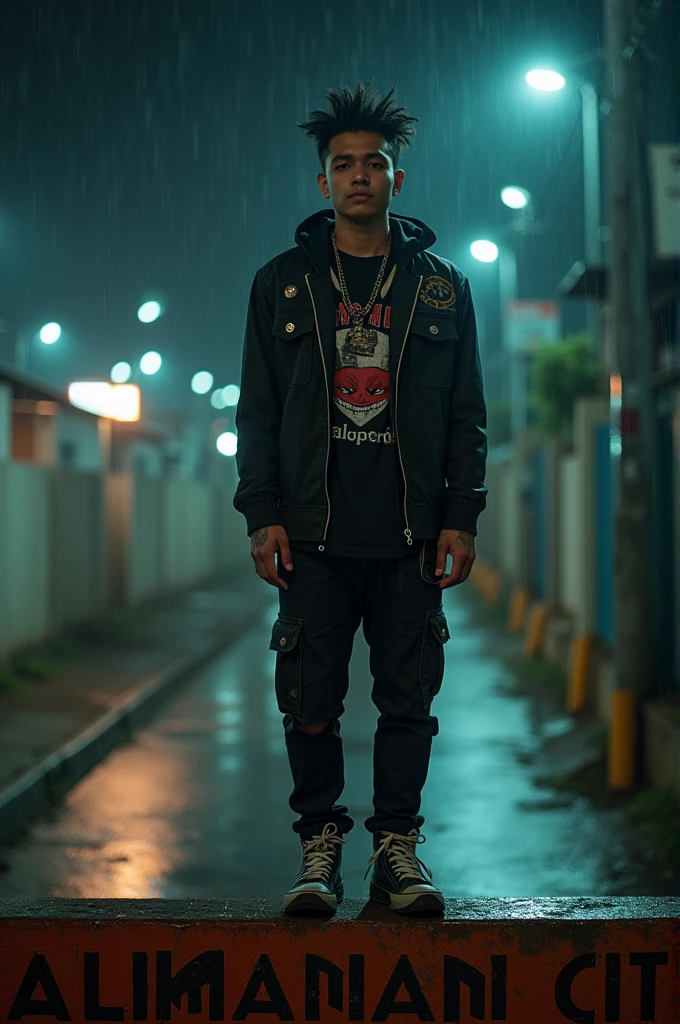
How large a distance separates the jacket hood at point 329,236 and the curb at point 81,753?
3970 mm

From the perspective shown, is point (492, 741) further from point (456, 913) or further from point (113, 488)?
point (113, 488)

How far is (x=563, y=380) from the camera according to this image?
25.4 metres

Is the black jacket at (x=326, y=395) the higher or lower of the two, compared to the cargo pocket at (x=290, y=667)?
higher

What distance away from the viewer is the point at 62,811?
734 centimetres

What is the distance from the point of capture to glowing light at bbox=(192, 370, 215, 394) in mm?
27438

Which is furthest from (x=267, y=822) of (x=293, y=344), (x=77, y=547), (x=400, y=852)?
(x=77, y=547)

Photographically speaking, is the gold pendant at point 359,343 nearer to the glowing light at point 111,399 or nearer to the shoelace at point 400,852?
the shoelace at point 400,852

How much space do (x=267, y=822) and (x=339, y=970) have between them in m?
3.65

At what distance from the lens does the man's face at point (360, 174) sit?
3727 mm

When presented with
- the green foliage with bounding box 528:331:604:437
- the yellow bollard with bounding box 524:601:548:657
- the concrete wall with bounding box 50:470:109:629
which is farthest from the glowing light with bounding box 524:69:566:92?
the green foliage with bounding box 528:331:604:437

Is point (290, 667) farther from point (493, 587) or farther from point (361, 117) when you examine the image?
point (493, 587)

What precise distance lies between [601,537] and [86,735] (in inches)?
170

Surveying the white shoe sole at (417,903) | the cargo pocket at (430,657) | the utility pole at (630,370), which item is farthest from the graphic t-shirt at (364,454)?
the utility pole at (630,370)

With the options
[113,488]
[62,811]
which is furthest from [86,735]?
[113,488]
